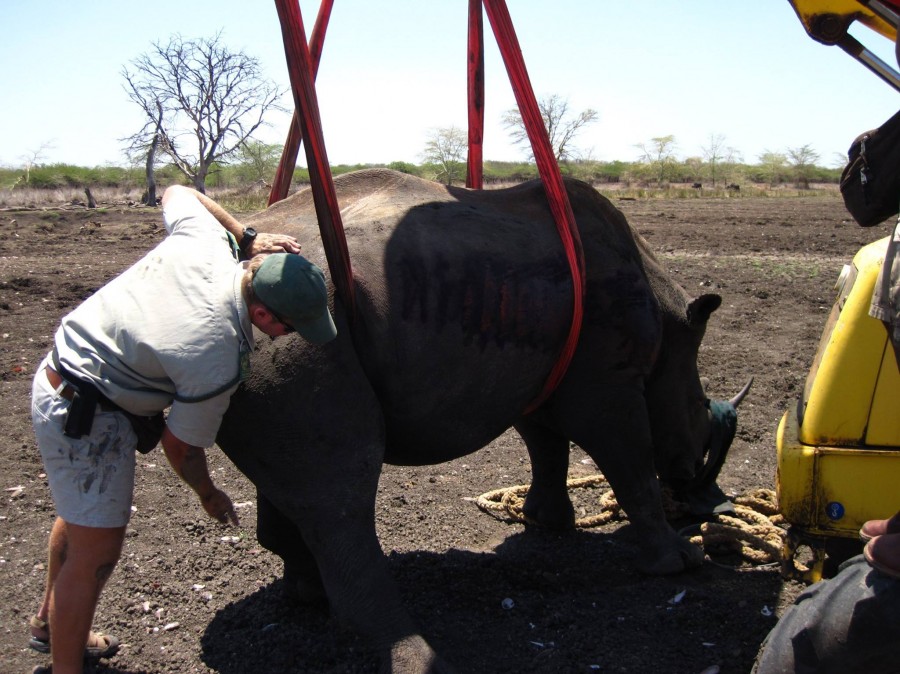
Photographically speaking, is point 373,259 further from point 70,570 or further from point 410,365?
point 70,570

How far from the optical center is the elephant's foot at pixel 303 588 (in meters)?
3.71

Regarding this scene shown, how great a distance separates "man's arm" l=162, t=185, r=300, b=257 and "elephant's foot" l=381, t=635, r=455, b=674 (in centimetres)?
150

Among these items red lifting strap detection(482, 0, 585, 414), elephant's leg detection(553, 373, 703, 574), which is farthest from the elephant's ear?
red lifting strap detection(482, 0, 585, 414)

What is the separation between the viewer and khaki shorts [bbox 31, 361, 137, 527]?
9.29 ft

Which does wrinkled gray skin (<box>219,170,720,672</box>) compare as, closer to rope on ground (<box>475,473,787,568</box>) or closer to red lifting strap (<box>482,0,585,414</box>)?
red lifting strap (<box>482,0,585,414</box>)

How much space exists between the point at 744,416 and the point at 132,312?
193 inches

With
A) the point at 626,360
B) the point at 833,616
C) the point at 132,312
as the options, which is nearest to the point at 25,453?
the point at 132,312

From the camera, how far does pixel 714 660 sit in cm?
331

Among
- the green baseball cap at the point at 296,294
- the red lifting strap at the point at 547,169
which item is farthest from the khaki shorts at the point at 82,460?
the red lifting strap at the point at 547,169

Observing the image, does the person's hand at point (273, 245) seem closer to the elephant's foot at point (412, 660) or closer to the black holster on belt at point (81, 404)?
the black holster on belt at point (81, 404)

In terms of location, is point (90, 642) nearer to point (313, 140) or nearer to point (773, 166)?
point (313, 140)

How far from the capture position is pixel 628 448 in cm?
400

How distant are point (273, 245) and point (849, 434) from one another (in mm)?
2254

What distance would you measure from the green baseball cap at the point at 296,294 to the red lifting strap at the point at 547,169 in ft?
4.04
